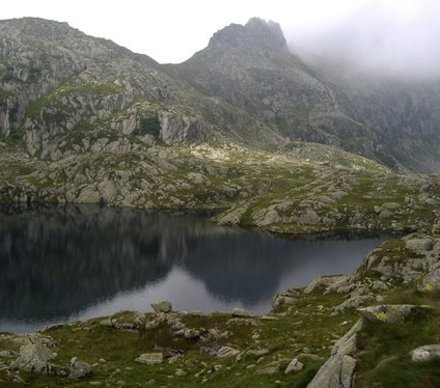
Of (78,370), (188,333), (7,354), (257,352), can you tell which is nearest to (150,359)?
(78,370)

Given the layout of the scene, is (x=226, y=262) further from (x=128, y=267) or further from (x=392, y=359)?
(x=392, y=359)

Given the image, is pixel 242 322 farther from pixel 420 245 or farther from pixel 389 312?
pixel 389 312

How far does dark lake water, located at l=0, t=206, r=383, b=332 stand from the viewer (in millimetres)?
119562

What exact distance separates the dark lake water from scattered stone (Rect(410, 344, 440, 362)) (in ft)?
306

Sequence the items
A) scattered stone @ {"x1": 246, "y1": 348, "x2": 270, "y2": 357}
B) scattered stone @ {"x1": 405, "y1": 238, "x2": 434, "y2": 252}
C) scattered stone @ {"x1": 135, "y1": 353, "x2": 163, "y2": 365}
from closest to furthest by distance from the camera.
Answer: scattered stone @ {"x1": 246, "y1": 348, "x2": 270, "y2": 357} → scattered stone @ {"x1": 135, "y1": 353, "x2": 163, "y2": 365} → scattered stone @ {"x1": 405, "y1": 238, "x2": 434, "y2": 252}

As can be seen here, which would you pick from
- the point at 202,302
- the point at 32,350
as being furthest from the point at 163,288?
the point at 32,350

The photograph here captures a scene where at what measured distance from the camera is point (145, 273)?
156 meters

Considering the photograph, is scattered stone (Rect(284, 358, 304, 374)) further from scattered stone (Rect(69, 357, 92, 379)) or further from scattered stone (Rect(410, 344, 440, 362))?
scattered stone (Rect(69, 357, 92, 379))

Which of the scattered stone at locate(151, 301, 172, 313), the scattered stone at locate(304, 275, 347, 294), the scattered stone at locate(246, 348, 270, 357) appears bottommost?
the scattered stone at locate(151, 301, 172, 313)

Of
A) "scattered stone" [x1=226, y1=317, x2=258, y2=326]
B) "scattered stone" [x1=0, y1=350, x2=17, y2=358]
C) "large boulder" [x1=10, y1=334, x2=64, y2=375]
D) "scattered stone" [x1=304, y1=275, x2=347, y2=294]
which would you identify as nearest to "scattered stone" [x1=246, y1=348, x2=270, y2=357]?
"large boulder" [x1=10, y1=334, x2=64, y2=375]

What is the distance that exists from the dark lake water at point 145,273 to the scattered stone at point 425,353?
93.2 m

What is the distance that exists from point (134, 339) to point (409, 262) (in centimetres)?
4646

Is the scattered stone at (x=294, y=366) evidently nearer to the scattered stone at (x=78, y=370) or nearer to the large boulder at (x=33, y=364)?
the scattered stone at (x=78, y=370)

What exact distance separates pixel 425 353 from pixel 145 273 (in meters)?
141
